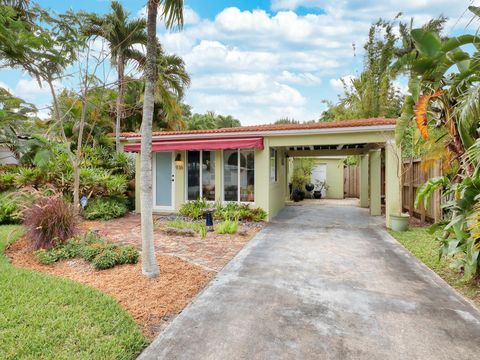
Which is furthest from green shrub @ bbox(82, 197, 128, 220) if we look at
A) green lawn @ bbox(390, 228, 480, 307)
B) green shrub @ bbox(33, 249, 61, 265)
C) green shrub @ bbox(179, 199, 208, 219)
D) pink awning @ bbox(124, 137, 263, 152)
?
green lawn @ bbox(390, 228, 480, 307)

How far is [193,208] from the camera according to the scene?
43.0 ft

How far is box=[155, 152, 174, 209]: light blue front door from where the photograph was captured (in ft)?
47.1

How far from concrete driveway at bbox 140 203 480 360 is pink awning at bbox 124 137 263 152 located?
18.4ft

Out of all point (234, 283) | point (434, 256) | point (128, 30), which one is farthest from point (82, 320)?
point (128, 30)

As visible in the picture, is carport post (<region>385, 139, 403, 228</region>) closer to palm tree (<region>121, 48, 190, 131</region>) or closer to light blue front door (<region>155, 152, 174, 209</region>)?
light blue front door (<region>155, 152, 174, 209</region>)

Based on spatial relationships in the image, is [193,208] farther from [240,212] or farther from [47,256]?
[47,256]

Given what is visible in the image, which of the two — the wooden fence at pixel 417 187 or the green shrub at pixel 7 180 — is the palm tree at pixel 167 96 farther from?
the wooden fence at pixel 417 187

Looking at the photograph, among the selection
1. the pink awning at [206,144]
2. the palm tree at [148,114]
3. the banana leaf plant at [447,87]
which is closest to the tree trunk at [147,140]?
the palm tree at [148,114]

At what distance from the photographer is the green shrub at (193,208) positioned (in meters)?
12.8

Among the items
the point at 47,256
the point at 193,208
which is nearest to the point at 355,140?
the point at 193,208

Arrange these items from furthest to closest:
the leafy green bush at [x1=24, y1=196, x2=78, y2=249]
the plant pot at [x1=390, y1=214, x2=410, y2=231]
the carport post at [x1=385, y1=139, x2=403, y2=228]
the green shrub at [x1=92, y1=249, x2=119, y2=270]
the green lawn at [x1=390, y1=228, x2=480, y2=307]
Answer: the carport post at [x1=385, y1=139, x2=403, y2=228] → the plant pot at [x1=390, y1=214, x2=410, y2=231] → the leafy green bush at [x1=24, y1=196, x2=78, y2=249] → the green shrub at [x1=92, y1=249, x2=119, y2=270] → the green lawn at [x1=390, y1=228, x2=480, y2=307]

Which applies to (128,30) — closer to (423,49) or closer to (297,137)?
(297,137)

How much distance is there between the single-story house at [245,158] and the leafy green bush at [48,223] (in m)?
6.11

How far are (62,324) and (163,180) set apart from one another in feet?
36.2
